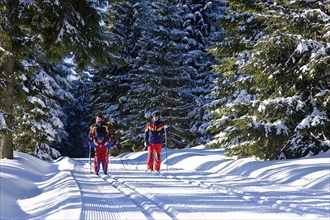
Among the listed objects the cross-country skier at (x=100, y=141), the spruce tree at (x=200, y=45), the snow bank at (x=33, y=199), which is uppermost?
the spruce tree at (x=200, y=45)

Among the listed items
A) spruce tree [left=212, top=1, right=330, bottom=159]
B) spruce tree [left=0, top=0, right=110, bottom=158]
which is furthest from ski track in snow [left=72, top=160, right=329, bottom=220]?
spruce tree [left=0, top=0, right=110, bottom=158]

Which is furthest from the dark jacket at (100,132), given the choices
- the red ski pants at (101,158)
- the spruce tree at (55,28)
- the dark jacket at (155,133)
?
the spruce tree at (55,28)

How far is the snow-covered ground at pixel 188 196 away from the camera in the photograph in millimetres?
5332

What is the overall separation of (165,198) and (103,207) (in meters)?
1.15

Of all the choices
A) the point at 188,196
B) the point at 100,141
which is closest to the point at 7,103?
the point at 100,141

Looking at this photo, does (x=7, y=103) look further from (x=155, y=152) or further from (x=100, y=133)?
(x=155, y=152)

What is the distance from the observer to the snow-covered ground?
5.33m

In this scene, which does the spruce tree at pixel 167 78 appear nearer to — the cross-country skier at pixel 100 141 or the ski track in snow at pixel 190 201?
the cross-country skier at pixel 100 141

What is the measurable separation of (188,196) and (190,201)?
0.48 m

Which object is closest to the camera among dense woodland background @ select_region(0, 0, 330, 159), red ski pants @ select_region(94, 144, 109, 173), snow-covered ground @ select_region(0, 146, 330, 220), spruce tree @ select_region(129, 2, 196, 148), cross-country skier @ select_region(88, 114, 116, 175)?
snow-covered ground @ select_region(0, 146, 330, 220)

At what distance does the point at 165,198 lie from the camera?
639 cm

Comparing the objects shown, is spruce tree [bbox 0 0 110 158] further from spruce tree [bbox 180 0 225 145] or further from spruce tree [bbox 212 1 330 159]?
spruce tree [bbox 180 0 225 145]

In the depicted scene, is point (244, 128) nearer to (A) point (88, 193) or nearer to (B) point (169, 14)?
(A) point (88, 193)

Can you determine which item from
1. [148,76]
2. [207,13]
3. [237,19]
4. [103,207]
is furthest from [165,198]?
[207,13]
